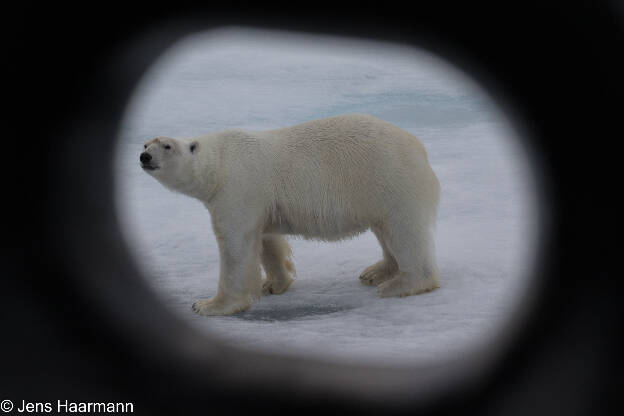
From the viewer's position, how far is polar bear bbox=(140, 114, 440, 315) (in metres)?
3.48

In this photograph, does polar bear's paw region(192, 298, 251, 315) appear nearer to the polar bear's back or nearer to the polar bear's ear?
the polar bear's back

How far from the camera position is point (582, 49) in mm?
1380

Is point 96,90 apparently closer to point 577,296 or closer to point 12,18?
point 12,18

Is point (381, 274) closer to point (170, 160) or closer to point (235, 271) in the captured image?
point (235, 271)

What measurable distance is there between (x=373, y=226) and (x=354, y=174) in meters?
0.39

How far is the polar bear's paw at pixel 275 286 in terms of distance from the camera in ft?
13.3

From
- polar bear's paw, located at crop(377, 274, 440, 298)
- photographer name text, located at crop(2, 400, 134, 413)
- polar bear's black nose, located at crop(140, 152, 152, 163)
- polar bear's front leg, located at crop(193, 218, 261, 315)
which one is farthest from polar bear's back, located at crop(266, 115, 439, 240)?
photographer name text, located at crop(2, 400, 134, 413)

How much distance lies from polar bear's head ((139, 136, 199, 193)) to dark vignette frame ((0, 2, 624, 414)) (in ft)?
3.43

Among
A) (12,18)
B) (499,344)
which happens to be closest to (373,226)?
(499,344)

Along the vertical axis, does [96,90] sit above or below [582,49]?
above

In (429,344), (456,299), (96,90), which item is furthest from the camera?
(456,299)

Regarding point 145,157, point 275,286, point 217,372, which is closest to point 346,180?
point 275,286

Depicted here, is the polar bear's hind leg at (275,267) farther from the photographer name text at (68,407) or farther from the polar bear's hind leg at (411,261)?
the photographer name text at (68,407)

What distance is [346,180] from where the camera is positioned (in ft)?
11.7
